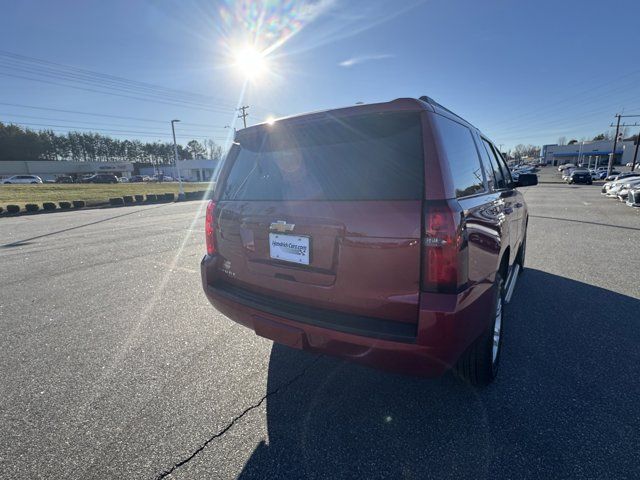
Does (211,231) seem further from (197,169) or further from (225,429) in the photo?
(197,169)

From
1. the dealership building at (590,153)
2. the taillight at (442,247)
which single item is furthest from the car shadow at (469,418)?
the dealership building at (590,153)

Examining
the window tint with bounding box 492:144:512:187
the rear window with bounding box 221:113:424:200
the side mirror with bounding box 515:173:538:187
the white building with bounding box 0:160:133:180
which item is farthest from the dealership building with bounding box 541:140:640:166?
the white building with bounding box 0:160:133:180

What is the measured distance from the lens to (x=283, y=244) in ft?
7.21

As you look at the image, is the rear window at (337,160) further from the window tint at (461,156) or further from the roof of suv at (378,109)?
the window tint at (461,156)

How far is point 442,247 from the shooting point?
1.71 m

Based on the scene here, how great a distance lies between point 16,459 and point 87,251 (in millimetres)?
6676

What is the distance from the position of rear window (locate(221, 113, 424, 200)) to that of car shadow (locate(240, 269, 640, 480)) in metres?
1.48

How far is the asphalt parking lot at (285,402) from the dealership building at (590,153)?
4029 inches

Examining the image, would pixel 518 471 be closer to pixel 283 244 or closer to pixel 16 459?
pixel 283 244

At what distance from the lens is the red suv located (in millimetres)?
1757

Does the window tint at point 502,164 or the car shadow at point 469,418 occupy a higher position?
the window tint at point 502,164

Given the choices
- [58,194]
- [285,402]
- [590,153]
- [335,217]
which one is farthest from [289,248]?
[590,153]

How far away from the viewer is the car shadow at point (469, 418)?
6.00 feet

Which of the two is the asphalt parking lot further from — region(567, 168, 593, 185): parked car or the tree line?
the tree line
